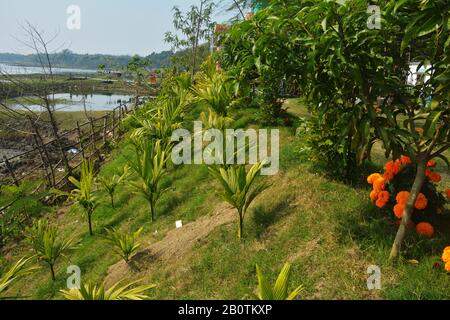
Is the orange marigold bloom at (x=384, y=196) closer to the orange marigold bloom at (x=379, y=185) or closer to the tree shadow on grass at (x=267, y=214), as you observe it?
the orange marigold bloom at (x=379, y=185)

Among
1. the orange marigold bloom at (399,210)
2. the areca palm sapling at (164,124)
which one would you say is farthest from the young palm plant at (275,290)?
the areca palm sapling at (164,124)

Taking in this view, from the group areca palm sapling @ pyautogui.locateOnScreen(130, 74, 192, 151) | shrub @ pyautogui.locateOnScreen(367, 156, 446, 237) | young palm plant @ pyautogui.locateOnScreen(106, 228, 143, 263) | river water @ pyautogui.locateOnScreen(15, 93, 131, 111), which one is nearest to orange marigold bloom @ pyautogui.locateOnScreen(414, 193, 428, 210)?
shrub @ pyautogui.locateOnScreen(367, 156, 446, 237)

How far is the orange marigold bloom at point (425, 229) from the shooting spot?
2.98 metres

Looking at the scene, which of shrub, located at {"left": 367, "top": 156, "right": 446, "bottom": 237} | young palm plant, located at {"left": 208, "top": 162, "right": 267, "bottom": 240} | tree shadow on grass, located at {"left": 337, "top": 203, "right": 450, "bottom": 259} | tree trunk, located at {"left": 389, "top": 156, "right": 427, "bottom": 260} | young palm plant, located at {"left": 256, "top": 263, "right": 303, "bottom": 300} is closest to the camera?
young palm plant, located at {"left": 256, "top": 263, "right": 303, "bottom": 300}

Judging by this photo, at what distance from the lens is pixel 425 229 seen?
2992 millimetres

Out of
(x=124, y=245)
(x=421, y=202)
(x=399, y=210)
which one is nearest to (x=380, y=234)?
(x=399, y=210)

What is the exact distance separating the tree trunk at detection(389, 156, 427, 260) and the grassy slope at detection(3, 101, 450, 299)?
4.5 inches

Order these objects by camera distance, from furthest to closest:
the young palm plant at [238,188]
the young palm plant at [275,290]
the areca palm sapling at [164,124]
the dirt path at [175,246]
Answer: the areca palm sapling at [164,124], the dirt path at [175,246], the young palm plant at [238,188], the young palm plant at [275,290]

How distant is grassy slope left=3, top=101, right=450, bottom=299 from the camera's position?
8.97 feet

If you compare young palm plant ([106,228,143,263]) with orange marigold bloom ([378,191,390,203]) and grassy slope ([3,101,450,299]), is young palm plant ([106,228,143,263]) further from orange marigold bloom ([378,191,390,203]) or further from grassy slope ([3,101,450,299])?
orange marigold bloom ([378,191,390,203])

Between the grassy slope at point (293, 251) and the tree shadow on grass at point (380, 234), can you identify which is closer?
the grassy slope at point (293, 251)

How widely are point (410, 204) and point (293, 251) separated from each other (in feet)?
3.40

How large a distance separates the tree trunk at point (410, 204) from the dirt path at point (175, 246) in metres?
1.73

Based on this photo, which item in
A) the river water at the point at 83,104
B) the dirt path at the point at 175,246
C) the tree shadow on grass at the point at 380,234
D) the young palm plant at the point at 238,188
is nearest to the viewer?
the tree shadow on grass at the point at 380,234
